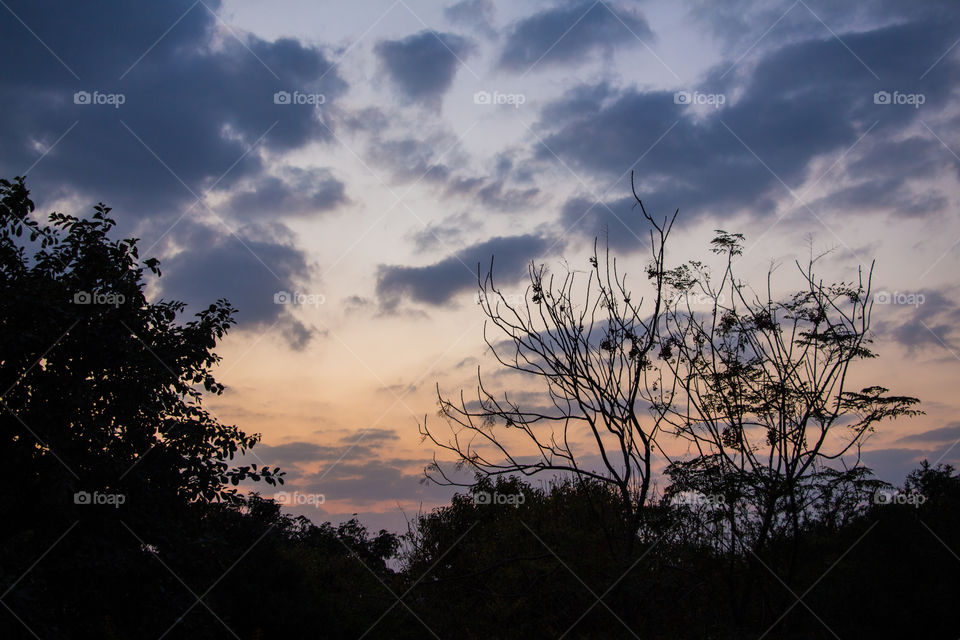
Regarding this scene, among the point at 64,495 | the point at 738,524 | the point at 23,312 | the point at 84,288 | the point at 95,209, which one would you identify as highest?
the point at 738,524

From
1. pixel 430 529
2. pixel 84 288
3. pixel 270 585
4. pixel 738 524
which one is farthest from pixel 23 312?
pixel 430 529

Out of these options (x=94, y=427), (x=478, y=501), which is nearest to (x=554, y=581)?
(x=478, y=501)

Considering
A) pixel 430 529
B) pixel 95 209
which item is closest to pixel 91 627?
pixel 95 209

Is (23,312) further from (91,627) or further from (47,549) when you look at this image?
(91,627)

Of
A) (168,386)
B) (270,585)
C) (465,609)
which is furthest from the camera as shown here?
(270,585)

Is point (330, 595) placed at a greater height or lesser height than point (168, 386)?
lesser

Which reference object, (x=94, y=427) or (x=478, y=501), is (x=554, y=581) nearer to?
(x=478, y=501)

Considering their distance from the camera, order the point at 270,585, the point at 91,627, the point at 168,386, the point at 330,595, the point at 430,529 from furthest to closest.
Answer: the point at 430,529
the point at 330,595
the point at 270,585
the point at 168,386
the point at 91,627

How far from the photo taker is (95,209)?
10.7m

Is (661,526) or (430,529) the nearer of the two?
(661,526)

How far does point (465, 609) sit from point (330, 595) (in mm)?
4452

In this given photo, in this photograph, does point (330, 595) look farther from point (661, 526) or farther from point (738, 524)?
point (738, 524)

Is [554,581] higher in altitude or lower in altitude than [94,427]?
higher

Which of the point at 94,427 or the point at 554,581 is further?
the point at 554,581
